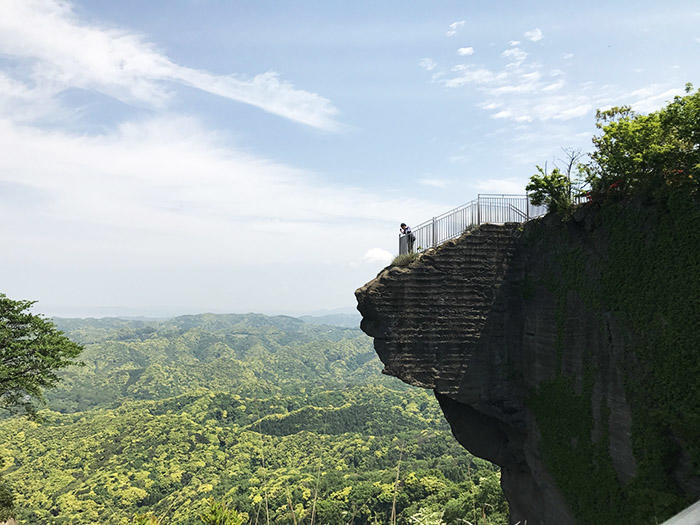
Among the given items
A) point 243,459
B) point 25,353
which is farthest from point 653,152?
point 243,459

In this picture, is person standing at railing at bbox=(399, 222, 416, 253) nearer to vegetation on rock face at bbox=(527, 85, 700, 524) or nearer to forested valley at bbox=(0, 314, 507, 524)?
vegetation on rock face at bbox=(527, 85, 700, 524)

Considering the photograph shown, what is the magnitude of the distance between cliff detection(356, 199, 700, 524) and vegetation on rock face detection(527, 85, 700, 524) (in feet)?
0.11

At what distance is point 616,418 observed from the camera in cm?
1023

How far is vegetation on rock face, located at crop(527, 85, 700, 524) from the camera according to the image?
874cm

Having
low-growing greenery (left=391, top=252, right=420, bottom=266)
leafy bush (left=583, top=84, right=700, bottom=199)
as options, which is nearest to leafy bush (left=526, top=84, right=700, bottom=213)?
leafy bush (left=583, top=84, right=700, bottom=199)

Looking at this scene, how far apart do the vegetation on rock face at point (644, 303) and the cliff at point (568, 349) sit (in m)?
0.03

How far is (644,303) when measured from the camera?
9602 millimetres

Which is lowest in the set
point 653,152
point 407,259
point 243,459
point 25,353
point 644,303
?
point 243,459

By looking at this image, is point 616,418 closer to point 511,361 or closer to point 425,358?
point 511,361

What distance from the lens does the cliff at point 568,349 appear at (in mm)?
8984

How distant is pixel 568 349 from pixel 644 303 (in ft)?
8.97

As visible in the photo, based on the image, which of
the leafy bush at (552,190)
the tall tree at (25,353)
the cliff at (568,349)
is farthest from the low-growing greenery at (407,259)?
the tall tree at (25,353)

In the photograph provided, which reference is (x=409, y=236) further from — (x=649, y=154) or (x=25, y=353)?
(x=25, y=353)

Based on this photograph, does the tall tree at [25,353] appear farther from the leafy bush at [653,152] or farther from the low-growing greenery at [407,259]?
the leafy bush at [653,152]
